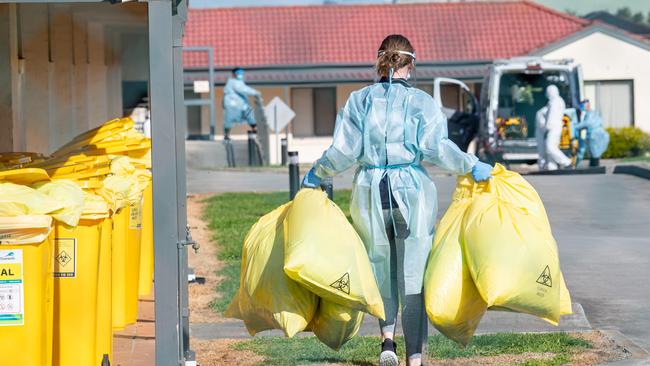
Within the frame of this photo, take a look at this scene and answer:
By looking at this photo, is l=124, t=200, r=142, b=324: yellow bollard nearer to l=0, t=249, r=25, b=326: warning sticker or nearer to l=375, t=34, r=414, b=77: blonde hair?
l=375, t=34, r=414, b=77: blonde hair

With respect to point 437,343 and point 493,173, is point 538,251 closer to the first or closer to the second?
point 493,173

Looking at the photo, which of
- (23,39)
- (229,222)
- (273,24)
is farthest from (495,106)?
(273,24)

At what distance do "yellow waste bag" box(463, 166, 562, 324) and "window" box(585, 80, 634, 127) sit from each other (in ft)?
117

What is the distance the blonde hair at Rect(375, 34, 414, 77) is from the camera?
688 cm

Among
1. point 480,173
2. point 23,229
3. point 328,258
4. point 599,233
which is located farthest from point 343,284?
point 599,233

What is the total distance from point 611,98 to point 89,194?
36.8m

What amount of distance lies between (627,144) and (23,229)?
31.5 metres

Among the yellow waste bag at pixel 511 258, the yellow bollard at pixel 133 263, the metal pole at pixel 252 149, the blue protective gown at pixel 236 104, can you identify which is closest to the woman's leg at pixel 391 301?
the yellow waste bag at pixel 511 258

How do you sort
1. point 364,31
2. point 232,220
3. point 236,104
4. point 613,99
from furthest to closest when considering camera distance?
1. point 364,31
2. point 613,99
3. point 236,104
4. point 232,220

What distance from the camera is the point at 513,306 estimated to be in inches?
249

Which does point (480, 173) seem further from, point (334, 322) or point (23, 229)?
point (23, 229)

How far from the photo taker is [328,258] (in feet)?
20.5

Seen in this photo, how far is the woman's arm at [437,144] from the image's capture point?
6.67 meters

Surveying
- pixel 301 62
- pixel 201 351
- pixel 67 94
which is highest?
pixel 301 62
